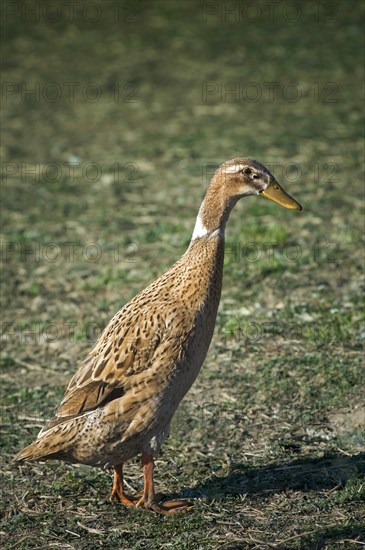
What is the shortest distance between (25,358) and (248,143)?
498 cm

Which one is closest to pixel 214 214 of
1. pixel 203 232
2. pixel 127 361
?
pixel 203 232

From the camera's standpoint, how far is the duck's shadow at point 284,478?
17.9 feet

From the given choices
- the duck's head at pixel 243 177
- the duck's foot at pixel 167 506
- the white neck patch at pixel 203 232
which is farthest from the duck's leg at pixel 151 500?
the duck's head at pixel 243 177

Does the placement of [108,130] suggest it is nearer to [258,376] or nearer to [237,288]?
[237,288]

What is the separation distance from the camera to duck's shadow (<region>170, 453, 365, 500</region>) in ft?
17.9

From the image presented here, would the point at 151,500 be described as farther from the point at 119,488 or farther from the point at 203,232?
the point at 203,232

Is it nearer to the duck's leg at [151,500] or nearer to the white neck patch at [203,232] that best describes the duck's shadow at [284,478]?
the duck's leg at [151,500]

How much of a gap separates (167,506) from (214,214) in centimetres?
166

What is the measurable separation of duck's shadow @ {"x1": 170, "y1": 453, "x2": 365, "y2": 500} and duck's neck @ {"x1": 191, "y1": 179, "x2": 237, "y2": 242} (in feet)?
4.59

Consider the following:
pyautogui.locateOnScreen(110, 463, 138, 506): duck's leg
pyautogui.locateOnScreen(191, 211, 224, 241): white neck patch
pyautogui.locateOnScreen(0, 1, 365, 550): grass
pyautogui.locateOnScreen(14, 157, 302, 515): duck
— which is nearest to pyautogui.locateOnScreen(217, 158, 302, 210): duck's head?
pyautogui.locateOnScreen(14, 157, 302, 515): duck

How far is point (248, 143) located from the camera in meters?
11.4

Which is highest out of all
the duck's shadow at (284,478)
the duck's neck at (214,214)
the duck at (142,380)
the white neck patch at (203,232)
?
the duck's neck at (214,214)

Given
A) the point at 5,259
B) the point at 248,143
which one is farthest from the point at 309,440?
the point at 248,143

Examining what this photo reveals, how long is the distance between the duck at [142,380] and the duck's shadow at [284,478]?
0.23 meters
